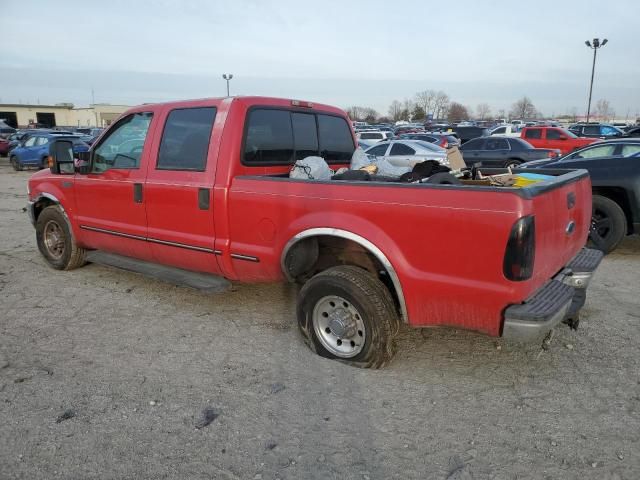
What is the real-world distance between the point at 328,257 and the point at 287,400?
1.18 meters

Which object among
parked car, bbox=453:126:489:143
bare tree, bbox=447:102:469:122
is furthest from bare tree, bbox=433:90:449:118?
parked car, bbox=453:126:489:143

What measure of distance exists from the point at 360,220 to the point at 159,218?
2.10 meters

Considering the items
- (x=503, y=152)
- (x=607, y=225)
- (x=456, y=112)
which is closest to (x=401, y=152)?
→ (x=503, y=152)

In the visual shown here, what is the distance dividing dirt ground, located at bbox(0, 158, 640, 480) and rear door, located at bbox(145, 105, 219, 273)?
0.64 m

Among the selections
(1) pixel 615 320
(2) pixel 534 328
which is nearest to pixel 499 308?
(2) pixel 534 328

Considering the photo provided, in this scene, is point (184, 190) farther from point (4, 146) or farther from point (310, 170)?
point (4, 146)

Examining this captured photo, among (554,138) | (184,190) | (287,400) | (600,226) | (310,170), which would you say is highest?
(554,138)

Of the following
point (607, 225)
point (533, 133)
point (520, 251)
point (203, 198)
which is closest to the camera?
point (520, 251)

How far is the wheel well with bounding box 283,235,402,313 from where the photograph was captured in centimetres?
371

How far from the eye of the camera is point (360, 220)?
10.9 ft

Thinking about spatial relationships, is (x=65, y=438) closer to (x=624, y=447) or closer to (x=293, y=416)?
(x=293, y=416)

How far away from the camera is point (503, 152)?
15711 mm

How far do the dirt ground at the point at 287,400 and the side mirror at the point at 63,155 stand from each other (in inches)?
58.2

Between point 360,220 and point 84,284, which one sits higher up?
point 360,220
